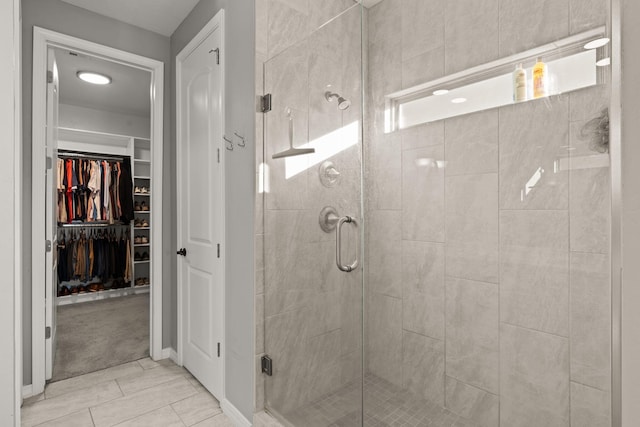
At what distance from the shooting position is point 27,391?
2189 millimetres

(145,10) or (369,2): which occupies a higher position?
(145,10)

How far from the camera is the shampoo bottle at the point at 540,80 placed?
3.57 ft

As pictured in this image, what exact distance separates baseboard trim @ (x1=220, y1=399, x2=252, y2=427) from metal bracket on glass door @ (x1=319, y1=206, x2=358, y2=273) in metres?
1.12

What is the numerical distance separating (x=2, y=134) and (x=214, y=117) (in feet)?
3.54

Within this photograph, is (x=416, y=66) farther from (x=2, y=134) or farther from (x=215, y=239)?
(x=2, y=134)

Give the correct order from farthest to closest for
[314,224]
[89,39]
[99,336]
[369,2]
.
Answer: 1. [99,336]
2. [89,39]
3. [314,224]
4. [369,2]

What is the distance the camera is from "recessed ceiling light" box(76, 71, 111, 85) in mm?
3836

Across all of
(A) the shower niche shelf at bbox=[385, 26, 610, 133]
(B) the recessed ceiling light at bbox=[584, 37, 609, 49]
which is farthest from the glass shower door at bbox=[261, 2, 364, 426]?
(B) the recessed ceiling light at bbox=[584, 37, 609, 49]

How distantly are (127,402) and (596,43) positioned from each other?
291cm

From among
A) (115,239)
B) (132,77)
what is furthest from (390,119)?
(115,239)

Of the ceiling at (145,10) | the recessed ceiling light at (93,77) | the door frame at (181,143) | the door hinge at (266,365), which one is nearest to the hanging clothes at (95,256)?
the recessed ceiling light at (93,77)

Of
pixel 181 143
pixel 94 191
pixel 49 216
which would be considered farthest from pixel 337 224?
pixel 94 191

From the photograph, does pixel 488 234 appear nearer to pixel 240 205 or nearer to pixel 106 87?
pixel 240 205

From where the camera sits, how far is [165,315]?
286cm
